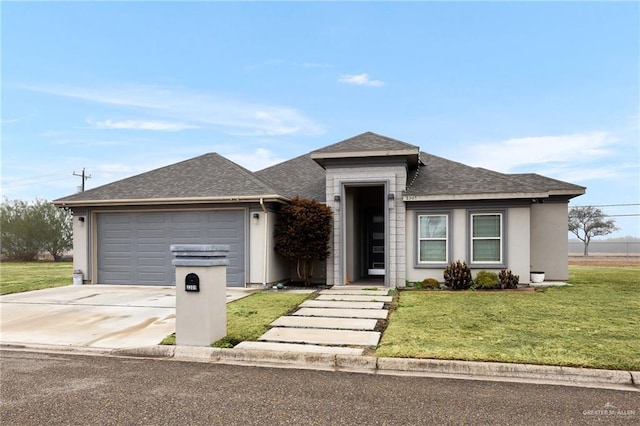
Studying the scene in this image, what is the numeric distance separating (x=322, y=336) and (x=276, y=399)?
2645 mm

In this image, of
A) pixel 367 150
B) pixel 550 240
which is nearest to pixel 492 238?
pixel 550 240

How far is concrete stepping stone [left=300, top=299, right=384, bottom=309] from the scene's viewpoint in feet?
32.1

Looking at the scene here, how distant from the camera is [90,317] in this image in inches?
348

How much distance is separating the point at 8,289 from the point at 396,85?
1717cm

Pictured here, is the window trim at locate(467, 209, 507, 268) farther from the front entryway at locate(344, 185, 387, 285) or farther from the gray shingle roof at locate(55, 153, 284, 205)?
the gray shingle roof at locate(55, 153, 284, 205)

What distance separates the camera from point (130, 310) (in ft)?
31.4

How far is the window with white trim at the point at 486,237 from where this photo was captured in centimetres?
1281

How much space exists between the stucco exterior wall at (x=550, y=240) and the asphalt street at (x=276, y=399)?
11287 mm

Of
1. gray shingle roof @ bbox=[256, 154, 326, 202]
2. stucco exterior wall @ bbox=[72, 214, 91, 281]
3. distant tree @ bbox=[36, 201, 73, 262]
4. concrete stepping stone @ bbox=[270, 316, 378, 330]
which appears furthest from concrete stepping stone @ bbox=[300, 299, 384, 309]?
distant tree @ bbox=[36, 201, 73, 262]

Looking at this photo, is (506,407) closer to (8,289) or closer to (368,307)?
(368,307)

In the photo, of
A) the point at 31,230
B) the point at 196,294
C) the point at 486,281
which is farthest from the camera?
the point at 31,230

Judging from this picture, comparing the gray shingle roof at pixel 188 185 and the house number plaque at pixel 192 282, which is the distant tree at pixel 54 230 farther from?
the house number plaque at pixel 192 282

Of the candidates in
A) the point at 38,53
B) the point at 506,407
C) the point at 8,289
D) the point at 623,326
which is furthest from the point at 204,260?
the point at 38,53

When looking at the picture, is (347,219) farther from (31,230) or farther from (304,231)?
(31,230)
